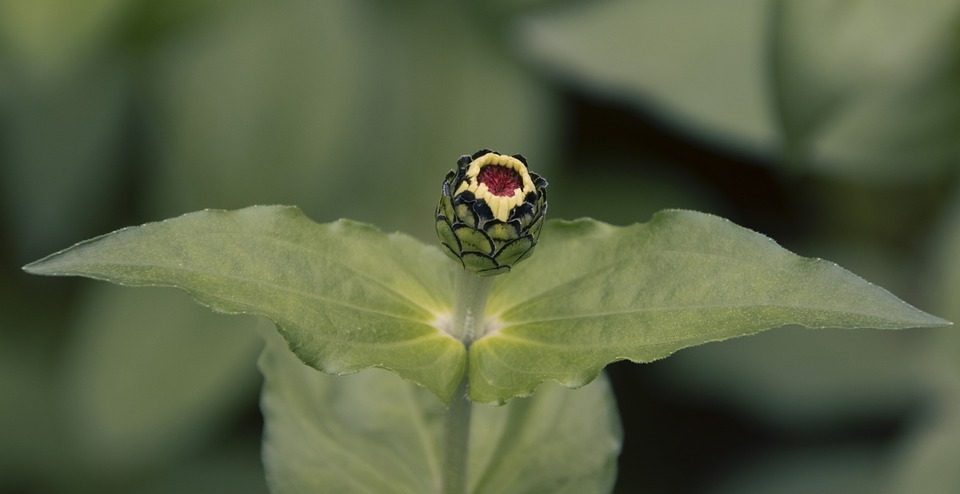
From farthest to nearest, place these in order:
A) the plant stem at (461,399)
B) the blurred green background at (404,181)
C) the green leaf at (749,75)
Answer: the blurred green background at (404,181)
the green leaf at (749,75)
the plant stem at (461,399)

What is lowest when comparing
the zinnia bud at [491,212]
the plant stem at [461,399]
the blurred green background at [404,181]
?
the plant stem at [461,399]

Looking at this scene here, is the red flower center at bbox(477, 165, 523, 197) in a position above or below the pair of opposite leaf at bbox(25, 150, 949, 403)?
above

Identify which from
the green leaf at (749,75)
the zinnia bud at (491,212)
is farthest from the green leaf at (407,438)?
the green leaf at (749,75)

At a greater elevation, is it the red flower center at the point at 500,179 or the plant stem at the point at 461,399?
the red flower center at the point at 500,179

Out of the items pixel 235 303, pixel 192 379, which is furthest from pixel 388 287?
pixel 192 379

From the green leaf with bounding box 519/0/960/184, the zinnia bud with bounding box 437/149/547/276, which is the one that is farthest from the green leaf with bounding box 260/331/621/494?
the green leaf with bounding box 519/0/960/184

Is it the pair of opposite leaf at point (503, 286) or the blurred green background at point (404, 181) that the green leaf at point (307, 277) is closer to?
the pair of opposite leaf at point (503, 286)

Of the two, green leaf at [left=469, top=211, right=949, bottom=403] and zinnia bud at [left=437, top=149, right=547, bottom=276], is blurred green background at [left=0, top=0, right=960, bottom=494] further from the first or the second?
zinnia bud at [left=437, top=149, right=547, bottom=276]
